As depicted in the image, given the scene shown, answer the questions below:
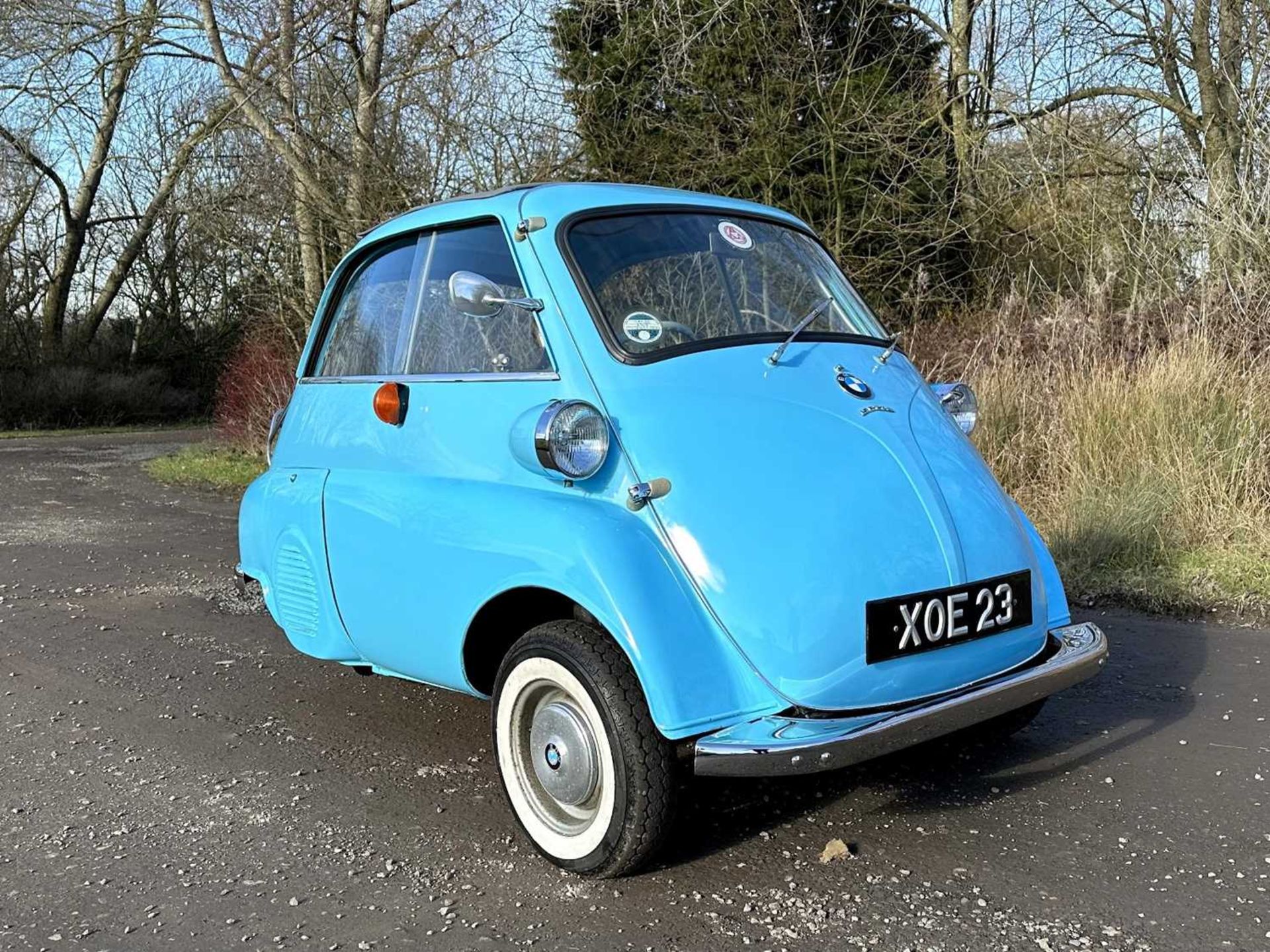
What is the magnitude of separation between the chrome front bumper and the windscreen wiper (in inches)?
43.8

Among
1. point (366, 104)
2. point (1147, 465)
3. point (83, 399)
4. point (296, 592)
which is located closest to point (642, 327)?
point (296, 592)

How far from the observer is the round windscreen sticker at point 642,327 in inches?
135

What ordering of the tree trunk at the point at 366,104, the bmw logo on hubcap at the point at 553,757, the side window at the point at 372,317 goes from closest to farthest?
the bmw logo on hubcap at the point at 553,757, the side window at the point at 372,317, the tree trunk at the point at 366,104

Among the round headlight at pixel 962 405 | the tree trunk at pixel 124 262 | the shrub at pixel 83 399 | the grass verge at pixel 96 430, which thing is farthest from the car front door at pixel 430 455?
the tree trunk at pixel 124 262

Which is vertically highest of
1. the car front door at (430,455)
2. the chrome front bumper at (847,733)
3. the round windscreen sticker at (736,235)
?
the round windscreen sticker at (736,235)

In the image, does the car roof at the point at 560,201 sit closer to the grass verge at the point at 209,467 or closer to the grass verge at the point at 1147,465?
the grass verge at the point at 1147,465

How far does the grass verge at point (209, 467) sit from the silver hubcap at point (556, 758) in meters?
9.49

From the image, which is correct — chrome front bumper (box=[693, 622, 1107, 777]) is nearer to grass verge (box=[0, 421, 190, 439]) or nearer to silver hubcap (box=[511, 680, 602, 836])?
silver hubcap (box=[511, 680, 602, 836])

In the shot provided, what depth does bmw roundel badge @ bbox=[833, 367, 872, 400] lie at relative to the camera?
350 centimetres

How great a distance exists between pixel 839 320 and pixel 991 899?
194cm

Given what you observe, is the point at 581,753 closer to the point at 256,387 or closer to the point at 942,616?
the point at 942,616

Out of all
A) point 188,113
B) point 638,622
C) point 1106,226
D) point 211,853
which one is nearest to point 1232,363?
point 1106,226

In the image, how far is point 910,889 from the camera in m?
2.95

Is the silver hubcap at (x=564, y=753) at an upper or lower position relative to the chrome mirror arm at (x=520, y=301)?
lower
